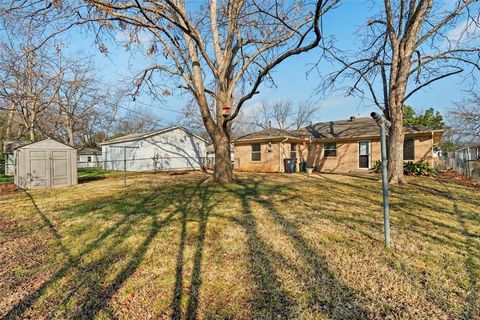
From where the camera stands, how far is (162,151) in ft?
68.6

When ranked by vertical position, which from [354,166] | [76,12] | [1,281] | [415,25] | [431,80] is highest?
[415,25]

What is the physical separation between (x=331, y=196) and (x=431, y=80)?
713cm

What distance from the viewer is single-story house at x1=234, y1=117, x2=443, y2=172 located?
13.7m

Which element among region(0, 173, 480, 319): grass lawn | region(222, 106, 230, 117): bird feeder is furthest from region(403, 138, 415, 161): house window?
region(222, 106, 230, 117): bird feeder

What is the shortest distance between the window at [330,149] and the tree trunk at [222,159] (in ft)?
28.8

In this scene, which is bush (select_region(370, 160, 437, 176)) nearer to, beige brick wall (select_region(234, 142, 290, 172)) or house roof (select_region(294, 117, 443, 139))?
house roof (select_region(294, 117, 443, 139))

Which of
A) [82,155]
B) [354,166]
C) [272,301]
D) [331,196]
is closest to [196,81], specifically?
[331,196]

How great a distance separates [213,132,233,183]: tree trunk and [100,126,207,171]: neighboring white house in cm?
1011

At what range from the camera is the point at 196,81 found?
994 cm

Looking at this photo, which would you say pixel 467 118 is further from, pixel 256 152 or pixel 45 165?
Answer: pixel 45 165

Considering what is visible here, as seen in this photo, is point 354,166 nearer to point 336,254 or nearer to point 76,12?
point 336,254

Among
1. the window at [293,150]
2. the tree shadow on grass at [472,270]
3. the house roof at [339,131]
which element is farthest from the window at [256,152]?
the tree shadow on grass at [472,270]

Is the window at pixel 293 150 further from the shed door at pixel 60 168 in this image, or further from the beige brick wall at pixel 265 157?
the shed door at pixel 60 168

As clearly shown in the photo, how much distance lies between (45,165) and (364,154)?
16718 millimetres
